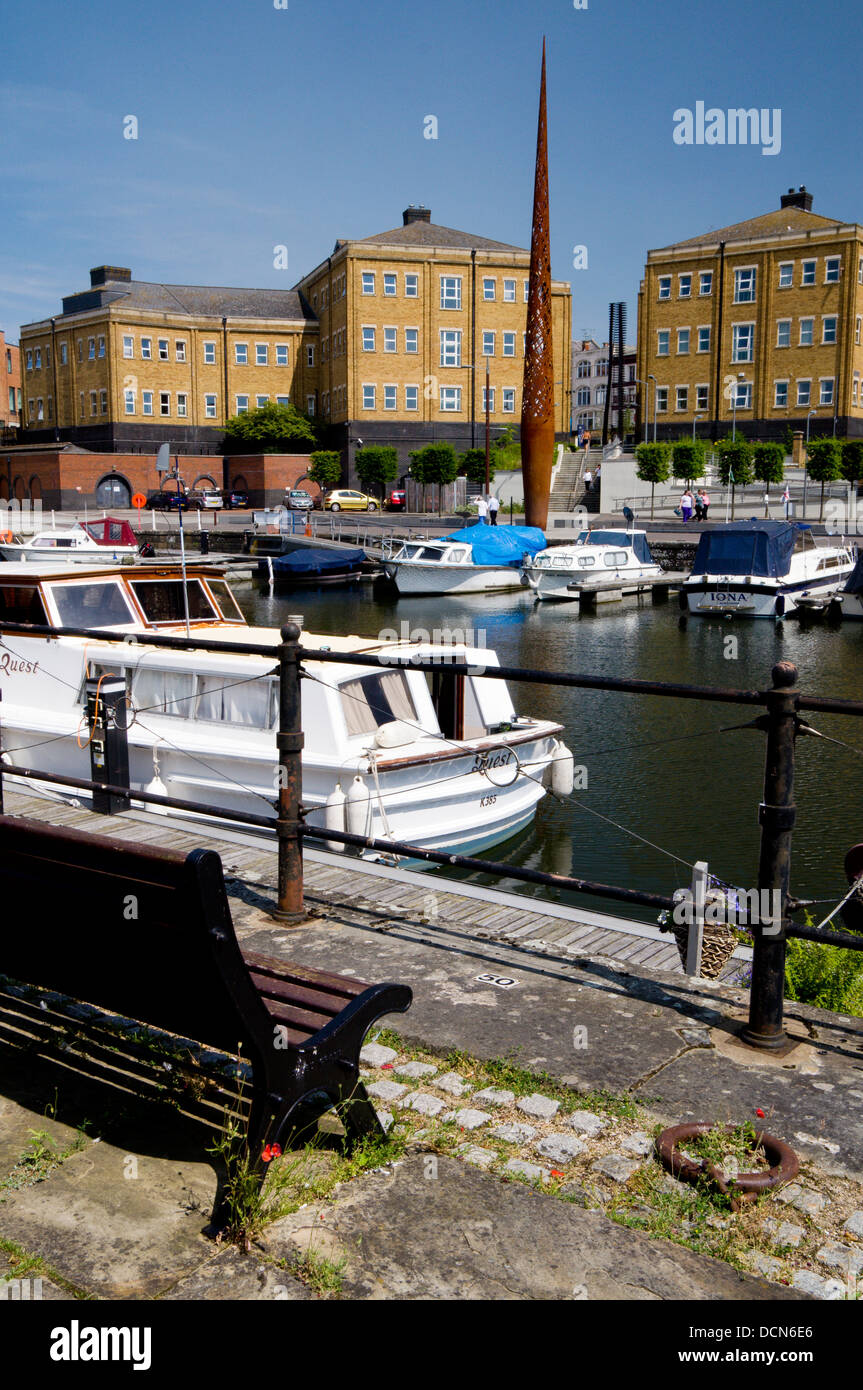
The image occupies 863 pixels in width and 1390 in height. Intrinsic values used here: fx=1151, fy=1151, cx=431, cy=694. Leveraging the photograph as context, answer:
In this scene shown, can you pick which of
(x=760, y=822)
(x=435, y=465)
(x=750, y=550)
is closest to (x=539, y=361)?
(x=750, y=550)

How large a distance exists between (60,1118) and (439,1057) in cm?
129

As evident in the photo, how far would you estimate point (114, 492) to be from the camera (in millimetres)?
76938

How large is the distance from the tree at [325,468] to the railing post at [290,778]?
231 feet

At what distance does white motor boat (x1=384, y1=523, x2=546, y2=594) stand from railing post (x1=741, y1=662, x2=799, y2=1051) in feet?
132

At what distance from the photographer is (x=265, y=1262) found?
9.49 ft

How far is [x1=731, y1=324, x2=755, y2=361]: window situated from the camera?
7294 centimetres

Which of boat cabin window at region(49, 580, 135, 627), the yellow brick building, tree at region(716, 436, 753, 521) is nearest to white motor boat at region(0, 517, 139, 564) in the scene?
boat cabin window at region(49, 580, 135, 627)

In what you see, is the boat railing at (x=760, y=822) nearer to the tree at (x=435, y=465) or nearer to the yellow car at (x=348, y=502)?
the tree at (x=435, y=465)

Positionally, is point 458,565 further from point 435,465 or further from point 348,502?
point 348,502

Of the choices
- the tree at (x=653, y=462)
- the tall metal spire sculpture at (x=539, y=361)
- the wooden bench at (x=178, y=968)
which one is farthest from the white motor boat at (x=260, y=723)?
the tree at (x=653, y=462)

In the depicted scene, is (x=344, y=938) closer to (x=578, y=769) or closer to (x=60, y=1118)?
(x=60, y=1118)

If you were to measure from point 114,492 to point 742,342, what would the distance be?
42132 mm

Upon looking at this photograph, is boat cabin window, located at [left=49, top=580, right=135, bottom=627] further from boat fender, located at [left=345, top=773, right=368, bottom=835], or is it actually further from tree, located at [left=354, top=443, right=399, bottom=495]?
tree, located at [left=354, top=443, right=399, bottom=495]

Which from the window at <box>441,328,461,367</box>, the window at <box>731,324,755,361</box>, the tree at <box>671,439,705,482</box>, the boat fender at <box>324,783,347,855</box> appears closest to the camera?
the boat fender at <box>324,783,347,855</box>
